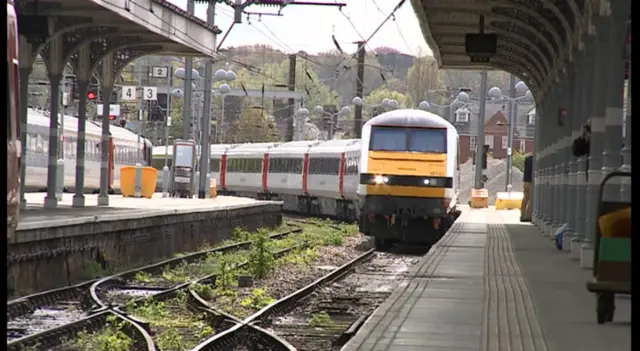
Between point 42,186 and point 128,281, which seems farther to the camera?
point 42,186

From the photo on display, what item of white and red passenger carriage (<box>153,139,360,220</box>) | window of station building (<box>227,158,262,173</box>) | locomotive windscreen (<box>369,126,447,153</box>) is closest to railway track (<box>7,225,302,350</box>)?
locomotive windscreen (<box>369,126,447,153</box>)

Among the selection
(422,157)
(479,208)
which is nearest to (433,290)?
(422,157)

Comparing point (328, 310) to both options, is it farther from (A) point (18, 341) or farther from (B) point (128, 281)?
(A) point (18, 341)

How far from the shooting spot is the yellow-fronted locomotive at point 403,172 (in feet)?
91.7

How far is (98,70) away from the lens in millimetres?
27172

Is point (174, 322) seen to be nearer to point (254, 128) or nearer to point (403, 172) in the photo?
point (403, 172)

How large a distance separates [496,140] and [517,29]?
7427 cm

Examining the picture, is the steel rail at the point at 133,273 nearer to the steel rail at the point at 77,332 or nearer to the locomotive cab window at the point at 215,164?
the steel rail at the point at 77,332

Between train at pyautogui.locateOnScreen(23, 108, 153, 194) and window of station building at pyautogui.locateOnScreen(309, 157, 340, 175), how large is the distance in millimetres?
7897

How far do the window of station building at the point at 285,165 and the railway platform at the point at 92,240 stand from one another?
709 inches

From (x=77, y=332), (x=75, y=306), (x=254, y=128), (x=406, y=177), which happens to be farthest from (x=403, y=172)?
(x=254, y=128)

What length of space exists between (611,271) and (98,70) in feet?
83.4

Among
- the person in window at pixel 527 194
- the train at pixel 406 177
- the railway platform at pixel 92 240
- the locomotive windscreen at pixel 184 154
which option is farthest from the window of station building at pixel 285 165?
the railway platform at pixel 92 240

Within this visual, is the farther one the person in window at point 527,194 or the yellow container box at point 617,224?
the person in window at point 527,194
